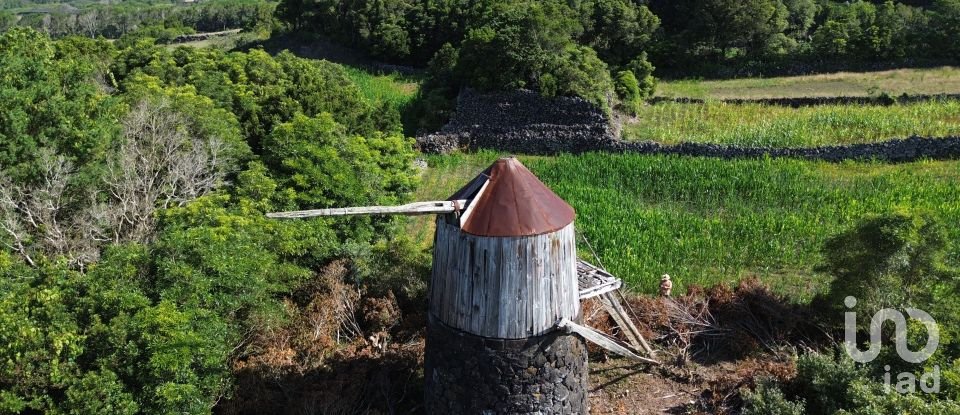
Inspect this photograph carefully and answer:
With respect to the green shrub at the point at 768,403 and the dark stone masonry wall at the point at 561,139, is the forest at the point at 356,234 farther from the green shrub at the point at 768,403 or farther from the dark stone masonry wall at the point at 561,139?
the dark stone masonry wall at the point at 561,139

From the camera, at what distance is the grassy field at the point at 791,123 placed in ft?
79.6

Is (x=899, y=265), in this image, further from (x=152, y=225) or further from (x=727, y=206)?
(x=152, y=225)

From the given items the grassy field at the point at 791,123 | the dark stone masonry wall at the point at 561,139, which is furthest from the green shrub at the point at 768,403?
the grassy field at the point at 791,123

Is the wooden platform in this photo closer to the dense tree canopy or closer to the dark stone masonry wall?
the dense tree canopy

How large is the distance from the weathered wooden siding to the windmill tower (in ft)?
0.04

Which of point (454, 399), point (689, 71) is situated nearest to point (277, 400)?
point (454, 399)

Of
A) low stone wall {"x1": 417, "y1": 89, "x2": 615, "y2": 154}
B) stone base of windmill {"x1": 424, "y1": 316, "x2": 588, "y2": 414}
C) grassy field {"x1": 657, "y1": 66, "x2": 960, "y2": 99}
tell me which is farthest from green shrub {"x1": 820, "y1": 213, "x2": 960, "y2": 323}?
grassy field {"x1": 657, "y1": 66, "x2": 960, "y2": 99}

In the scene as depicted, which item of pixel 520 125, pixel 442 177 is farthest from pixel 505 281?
pixel 520 125

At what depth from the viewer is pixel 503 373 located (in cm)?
781

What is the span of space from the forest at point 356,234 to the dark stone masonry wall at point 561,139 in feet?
1.95

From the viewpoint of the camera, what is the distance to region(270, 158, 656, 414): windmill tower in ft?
24.4

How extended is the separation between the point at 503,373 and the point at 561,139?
62.0 feet

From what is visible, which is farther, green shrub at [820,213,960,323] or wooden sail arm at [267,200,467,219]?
green shrub at [820,213,960,323]

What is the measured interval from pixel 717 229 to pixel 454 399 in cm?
1090
